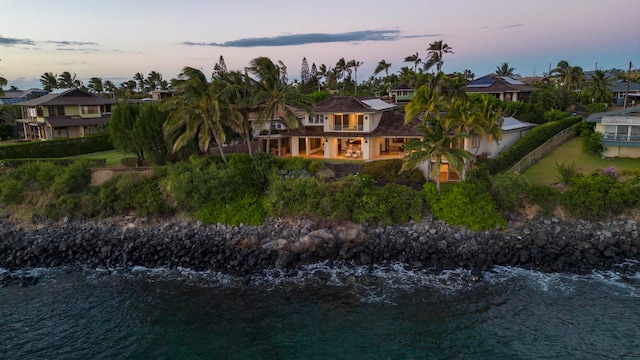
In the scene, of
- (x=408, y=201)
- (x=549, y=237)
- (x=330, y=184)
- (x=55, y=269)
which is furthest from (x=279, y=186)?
(x=549, y=237)

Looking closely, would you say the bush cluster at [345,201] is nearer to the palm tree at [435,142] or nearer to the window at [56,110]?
the palm tree at [435,142]

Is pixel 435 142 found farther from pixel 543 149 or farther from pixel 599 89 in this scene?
pixel 599 89

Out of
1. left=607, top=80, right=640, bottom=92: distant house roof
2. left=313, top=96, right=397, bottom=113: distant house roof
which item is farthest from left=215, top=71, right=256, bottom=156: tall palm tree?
left=607, top=80, right=640, bottom=92: distant house roof

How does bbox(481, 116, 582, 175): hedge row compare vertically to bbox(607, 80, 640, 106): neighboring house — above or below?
below

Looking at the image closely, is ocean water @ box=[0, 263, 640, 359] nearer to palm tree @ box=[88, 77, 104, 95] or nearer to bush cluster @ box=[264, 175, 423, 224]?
bush cluster @ box=[264, 175, 423, 224]

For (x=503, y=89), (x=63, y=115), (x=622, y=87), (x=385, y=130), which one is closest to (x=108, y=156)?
(x=63, y=115)

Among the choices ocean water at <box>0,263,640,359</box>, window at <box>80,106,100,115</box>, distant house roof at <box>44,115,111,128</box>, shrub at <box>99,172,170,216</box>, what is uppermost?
window at <box>80,106,100,115</box>

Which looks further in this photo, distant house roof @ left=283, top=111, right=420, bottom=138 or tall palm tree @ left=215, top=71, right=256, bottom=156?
distant house roof @ left=283, top=111, right=420, bottom=138
